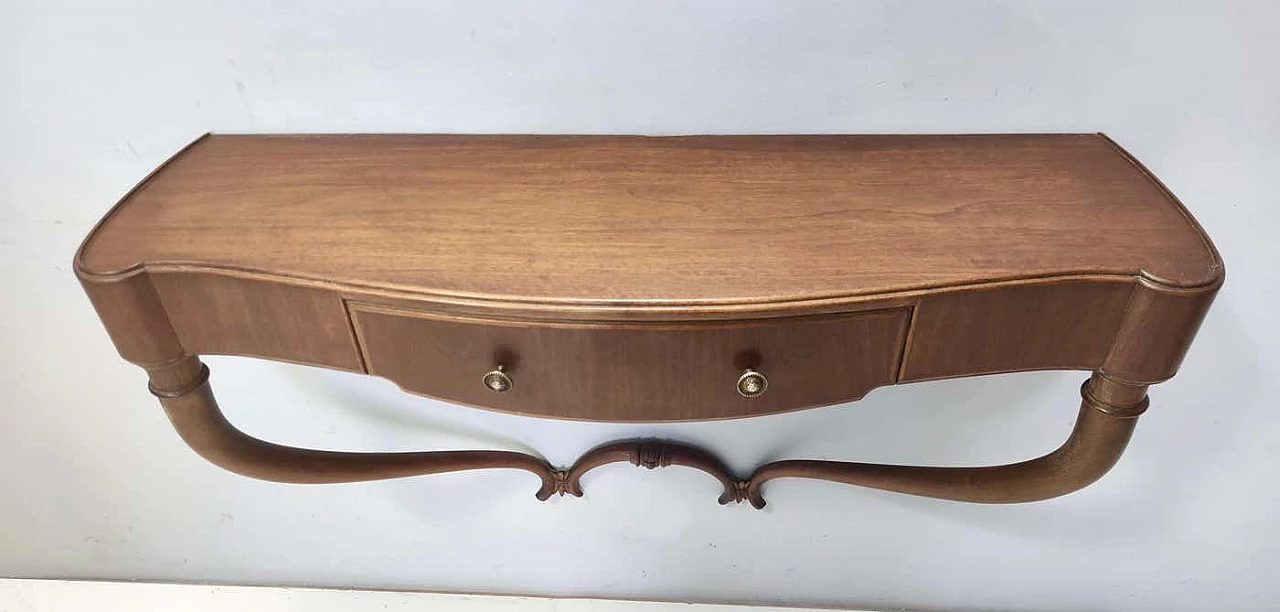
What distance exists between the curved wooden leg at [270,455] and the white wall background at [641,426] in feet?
0.13

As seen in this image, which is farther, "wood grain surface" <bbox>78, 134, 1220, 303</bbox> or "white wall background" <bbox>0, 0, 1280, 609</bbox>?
"white wall background" <bbox>0, 0, 1280, 609</bbox>

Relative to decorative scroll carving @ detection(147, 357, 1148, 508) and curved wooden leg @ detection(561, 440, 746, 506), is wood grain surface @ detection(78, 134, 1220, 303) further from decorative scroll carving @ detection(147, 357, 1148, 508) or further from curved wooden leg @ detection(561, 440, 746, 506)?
curved wooden leg @ detection(561, 440, 746, 506)

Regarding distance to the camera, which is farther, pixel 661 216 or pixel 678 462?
pixel 678 462

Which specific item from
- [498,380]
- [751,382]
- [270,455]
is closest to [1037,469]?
[751,382]

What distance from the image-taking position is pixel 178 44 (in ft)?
2.23

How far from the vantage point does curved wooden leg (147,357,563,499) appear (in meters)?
0.63

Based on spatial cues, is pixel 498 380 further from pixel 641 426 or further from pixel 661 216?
pixel 641 426

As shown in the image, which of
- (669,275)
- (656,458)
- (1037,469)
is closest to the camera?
(669,275)

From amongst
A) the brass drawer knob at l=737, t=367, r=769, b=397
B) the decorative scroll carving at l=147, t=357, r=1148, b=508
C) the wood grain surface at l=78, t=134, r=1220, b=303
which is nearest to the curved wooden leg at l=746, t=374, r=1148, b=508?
the decorative scroll carving at l=147, t=357, r=1148, b=508

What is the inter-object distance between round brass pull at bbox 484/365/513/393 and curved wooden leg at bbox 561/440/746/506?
0.38 meters

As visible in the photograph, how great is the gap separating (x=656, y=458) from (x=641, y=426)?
0.13 ft

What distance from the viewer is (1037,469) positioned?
0.69 meters

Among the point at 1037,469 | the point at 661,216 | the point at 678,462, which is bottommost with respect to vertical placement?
the point at 1037,469

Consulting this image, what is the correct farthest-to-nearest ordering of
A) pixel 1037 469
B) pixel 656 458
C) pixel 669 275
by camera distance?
pixel 656 458 → pixel 1037 469 → pixel 669 275
